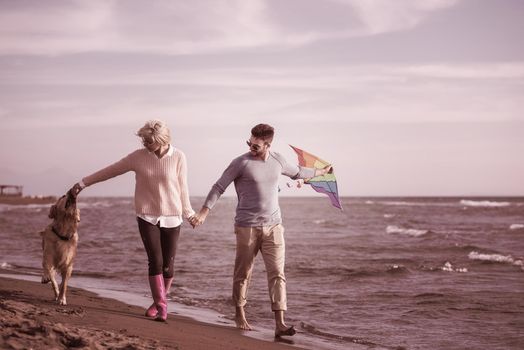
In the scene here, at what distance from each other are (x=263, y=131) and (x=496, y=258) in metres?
12.3

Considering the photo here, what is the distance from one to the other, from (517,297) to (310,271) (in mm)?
4216

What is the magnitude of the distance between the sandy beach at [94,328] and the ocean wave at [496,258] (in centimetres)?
1083

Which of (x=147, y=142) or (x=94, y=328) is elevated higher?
(x=147, y=142)

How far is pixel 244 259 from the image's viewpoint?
19.7 ft

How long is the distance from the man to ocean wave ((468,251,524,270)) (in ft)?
34.3

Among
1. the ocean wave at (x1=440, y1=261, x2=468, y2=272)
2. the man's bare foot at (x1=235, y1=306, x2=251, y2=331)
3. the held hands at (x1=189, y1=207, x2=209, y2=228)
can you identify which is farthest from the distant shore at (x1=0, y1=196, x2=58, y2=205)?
the held hands at (x1=189, y1=207, x2=209, y2=228)

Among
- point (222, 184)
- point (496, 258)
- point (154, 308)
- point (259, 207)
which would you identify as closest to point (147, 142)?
point (222, 184)

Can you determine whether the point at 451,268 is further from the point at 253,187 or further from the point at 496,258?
the point at 253,187

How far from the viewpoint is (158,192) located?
5.92 metres

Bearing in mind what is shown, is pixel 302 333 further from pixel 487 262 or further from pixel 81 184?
pixel 487 262

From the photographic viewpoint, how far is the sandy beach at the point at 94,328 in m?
4.12

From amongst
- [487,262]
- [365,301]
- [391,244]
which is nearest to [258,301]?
[365,301]

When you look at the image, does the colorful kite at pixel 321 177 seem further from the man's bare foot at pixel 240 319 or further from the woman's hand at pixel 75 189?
the woman's hand at pixel 75 189

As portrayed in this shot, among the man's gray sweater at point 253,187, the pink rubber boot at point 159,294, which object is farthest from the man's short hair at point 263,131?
the pink rubber boot at point 159,294
